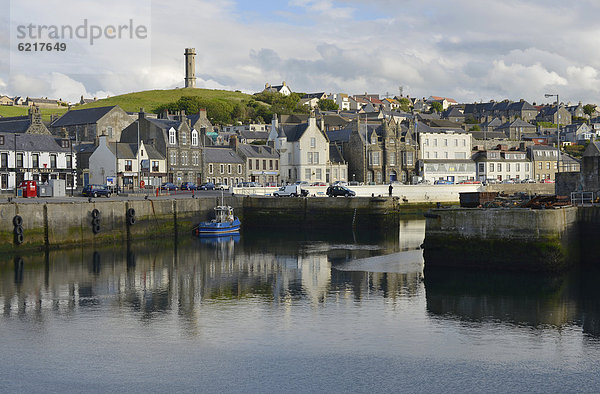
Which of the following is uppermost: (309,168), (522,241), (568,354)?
(309,168)

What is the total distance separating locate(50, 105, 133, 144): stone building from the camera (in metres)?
109

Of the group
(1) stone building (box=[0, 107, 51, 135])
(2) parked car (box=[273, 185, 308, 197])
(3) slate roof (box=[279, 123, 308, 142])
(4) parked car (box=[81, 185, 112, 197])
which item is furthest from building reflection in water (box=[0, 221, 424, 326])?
(3) slate roof (box=[279, 123, 308, 142])

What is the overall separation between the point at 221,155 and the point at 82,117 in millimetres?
28409

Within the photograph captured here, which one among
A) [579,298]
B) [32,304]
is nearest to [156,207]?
[32,304]

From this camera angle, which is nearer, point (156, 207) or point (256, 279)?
point (256, 279)

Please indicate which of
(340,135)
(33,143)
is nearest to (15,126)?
(33,143)

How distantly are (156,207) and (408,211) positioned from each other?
121 feet

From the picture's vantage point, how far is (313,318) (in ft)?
94.5

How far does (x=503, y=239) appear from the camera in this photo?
3653 centimetres

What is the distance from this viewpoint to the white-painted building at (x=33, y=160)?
7262 cm

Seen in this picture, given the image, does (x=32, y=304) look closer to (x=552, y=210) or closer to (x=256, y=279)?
(x=256, y=279)

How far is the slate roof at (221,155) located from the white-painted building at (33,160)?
2182cm

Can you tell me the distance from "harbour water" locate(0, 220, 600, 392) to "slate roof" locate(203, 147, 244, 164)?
5304cm

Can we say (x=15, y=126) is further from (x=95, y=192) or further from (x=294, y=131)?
(x=294, y=131)
